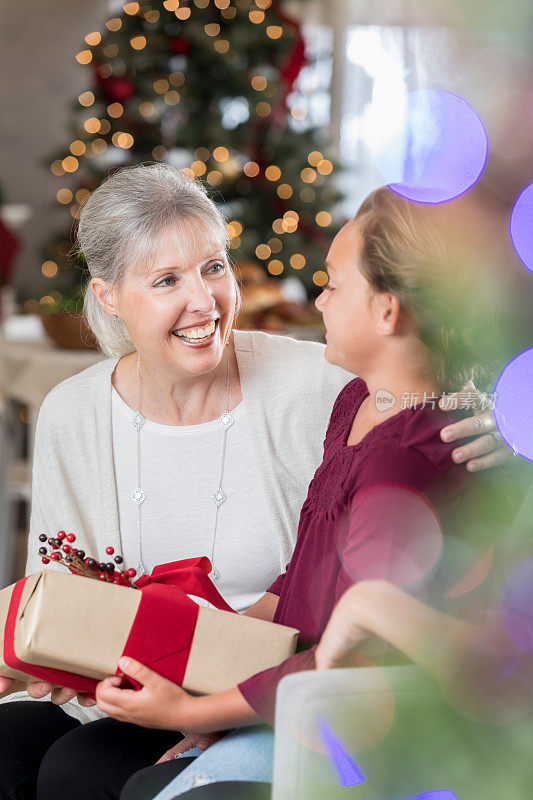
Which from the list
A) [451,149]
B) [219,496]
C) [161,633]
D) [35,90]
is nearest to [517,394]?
[451,149]

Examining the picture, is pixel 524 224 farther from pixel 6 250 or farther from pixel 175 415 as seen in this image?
pixel 6 250

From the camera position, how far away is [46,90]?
17.9ft

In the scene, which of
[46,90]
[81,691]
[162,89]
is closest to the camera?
[81,691]

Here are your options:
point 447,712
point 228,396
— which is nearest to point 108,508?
point 228,396

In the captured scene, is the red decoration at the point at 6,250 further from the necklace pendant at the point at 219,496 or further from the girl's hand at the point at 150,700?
Answer: the girl's hand at the point at 150,700

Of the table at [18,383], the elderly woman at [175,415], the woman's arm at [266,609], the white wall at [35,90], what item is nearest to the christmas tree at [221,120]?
the table at [18,383]

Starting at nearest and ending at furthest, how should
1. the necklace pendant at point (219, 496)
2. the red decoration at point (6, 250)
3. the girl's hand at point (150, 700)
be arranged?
the girl's hand at point (150, 700), the necklace pendant at point (219, 496), the red decoration at point (6, 250)

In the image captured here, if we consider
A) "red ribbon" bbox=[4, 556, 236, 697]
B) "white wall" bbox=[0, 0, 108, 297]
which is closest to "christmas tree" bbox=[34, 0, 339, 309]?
"white wall" bbox=[0, 0, 108, 297]

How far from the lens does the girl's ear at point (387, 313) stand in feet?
3.20

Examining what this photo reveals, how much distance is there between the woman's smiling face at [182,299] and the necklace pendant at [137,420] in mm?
145

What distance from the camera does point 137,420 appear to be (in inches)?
60.7

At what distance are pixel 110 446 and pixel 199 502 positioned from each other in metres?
0.18

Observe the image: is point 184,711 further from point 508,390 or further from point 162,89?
point 162,89

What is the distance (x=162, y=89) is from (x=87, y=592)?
11.7ft
